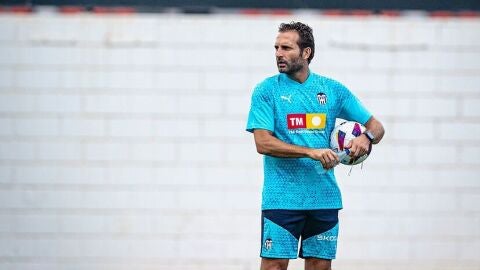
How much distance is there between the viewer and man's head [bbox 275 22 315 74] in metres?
6.71

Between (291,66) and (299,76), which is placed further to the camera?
(299,76)

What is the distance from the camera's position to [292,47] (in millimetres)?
6738

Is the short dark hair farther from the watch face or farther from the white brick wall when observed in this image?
the white brick wall

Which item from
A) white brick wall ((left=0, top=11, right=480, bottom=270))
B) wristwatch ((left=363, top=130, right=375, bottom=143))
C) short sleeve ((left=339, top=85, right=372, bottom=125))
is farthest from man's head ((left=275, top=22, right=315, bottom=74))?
white brick wall ((left=0, top=11, right=480, bottom=270))

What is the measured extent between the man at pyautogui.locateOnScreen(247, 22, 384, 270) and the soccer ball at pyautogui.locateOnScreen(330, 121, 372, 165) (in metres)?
0.04

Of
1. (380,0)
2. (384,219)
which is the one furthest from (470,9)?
(384,219)

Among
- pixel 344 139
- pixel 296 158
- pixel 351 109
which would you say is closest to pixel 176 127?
pixel 351 109

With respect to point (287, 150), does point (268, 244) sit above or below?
below

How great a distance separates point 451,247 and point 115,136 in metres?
2.88

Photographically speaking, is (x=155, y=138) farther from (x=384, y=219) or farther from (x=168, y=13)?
(x=384, y=219)

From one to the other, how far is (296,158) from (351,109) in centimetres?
50

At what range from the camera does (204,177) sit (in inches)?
376

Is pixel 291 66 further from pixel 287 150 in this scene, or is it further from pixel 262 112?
→ pixel 287 150

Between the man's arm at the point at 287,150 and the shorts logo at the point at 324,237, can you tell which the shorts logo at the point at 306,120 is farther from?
the shorts logo at the point at 324,237
